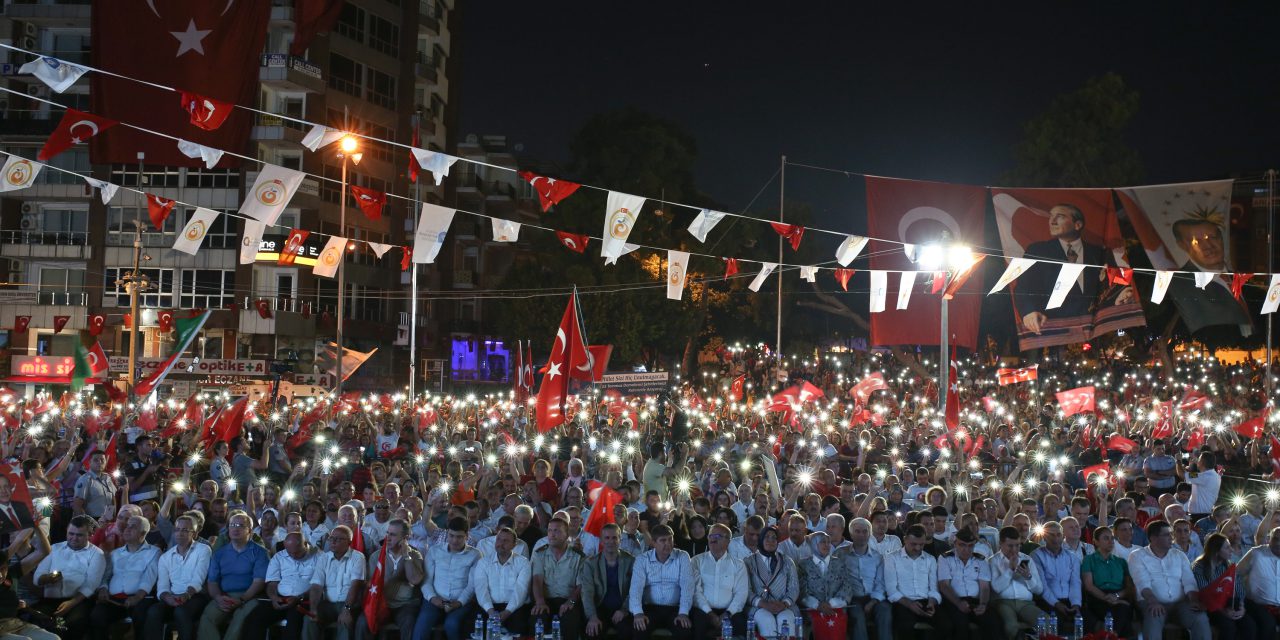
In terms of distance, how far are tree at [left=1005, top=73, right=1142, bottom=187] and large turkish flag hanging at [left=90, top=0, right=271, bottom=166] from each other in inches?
1295

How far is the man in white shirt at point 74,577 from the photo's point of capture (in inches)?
396

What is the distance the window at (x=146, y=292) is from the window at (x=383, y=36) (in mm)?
13277

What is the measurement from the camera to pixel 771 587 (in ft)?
33.1

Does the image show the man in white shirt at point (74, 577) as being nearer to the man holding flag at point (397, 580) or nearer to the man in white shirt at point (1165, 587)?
the man holding flag at point (397, 580)

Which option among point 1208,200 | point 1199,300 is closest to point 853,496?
point 1208,200

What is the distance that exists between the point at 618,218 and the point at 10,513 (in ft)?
30.5

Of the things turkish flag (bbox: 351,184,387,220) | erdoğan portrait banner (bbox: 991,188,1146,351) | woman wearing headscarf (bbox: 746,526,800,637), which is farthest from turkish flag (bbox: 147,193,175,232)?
erdoğan portrait banner (bbox: 991,188,1146,351)

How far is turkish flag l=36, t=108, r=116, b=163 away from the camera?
43.8ft

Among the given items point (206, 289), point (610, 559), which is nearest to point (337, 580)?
point (610, 559)

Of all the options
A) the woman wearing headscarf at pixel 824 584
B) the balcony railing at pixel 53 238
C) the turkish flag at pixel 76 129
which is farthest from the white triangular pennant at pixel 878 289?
the balcony railing at pixel 53 238

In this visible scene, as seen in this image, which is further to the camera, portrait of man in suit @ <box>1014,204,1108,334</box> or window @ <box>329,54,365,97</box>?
window @ <box>329,54,365,97</box>

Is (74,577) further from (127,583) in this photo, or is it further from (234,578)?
(234,578)

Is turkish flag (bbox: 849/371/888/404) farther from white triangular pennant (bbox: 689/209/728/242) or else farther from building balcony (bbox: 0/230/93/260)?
building balcony (bbox: 0/230/93/260)

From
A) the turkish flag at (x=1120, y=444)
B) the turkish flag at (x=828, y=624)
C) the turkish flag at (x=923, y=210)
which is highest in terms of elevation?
the turkish flag at (x=923, y=210)
